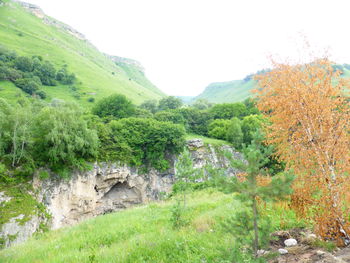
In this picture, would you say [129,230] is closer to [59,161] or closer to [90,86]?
[59,161]

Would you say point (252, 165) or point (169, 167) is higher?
point (252, 165)

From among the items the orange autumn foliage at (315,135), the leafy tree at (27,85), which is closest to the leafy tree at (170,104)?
the leafy tree at (27,85)

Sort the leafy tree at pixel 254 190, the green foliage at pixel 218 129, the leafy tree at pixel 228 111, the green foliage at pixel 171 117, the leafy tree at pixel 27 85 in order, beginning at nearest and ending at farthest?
the leafy tree at pixel 254 190, the green foliage at pixel 218 129, the green foliage at pixel 171 117, the leafy tree at pixel 228 111, the leafy tree at pixel 27 85

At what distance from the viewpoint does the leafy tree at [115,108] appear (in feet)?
159

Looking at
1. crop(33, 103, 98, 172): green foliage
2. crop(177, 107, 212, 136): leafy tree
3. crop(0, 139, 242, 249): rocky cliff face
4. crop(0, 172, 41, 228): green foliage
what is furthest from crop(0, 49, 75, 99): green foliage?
crop(0, 172, 41, 228): green foliage

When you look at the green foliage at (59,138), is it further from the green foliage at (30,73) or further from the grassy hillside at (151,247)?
the green foliage at (30,73)

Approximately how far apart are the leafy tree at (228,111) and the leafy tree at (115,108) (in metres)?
23.3

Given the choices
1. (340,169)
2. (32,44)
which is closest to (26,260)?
(340,169)

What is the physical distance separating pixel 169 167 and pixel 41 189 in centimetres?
1923

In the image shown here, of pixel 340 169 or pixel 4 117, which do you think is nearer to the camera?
pixel 340 169

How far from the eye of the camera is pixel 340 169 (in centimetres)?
488

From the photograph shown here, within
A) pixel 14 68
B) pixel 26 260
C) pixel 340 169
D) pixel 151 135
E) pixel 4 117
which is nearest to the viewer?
pixel 340 169

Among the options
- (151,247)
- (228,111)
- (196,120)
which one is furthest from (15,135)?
(228,111)

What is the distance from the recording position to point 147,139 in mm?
35500
